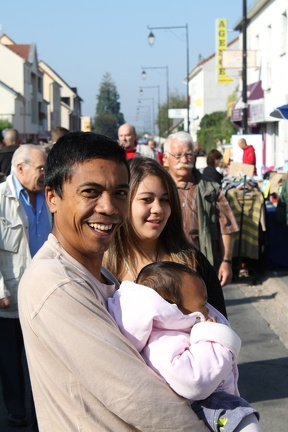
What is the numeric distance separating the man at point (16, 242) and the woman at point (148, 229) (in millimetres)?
1999

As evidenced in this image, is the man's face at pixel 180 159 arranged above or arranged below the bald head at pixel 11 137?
below

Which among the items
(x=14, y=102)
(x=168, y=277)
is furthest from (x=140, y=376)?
(x=14, y=102)

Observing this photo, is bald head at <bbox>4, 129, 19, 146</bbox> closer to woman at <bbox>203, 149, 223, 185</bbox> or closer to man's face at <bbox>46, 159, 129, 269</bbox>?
woman at <bbox>203, 149, 223, 185</bbox>

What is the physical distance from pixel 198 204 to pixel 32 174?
1.57m

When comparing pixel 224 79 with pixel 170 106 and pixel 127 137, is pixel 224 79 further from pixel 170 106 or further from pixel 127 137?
pixel 170 106

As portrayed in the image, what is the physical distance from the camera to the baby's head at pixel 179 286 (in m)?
2.60

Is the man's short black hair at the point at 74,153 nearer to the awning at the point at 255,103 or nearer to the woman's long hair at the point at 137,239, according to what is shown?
the woman's long hair at the point at 137,239

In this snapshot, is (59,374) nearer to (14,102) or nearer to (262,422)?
(262,422)

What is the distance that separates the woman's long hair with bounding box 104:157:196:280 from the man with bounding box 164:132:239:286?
274cm

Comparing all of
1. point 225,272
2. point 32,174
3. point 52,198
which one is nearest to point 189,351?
point 52,198

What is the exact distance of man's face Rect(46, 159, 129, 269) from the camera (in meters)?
2.21

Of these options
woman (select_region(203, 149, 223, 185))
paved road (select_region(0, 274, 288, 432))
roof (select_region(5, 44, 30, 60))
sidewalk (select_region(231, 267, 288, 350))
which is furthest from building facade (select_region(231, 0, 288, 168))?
roof (select_region(5, 44, 30, 60))

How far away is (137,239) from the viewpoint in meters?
3.93

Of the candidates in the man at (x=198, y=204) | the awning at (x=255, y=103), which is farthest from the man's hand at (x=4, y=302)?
the awning at (x=255, y=103)
